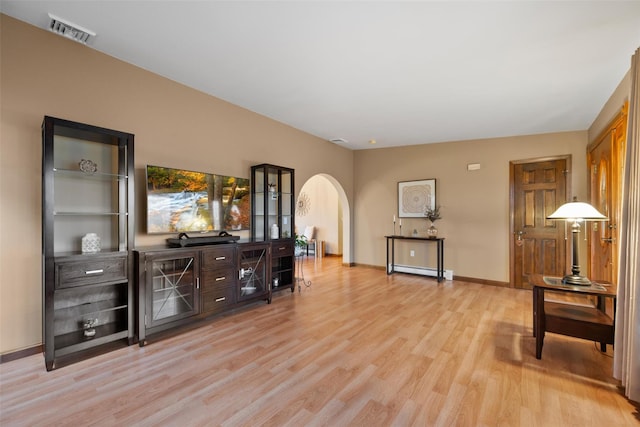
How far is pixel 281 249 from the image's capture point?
4.41 m

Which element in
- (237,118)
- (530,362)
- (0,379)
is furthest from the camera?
(237,118)

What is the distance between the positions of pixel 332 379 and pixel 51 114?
3270 mm

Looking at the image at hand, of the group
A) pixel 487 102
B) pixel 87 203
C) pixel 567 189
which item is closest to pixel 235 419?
pixel 87 203

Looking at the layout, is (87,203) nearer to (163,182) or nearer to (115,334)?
(163,182)

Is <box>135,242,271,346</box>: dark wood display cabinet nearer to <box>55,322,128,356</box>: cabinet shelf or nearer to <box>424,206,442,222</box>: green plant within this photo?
<box>55,322,128,356</box>: cabinet shelf

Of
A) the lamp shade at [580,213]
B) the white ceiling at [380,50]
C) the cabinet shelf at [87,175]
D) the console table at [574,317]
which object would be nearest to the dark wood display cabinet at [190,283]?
the cabinet shelf at [87,175]

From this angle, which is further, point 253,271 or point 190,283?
point 253,271

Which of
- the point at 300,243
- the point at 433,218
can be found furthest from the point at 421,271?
the point at 300,243

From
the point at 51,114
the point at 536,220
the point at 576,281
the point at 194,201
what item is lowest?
the point at 576,281

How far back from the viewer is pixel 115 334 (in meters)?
2.66

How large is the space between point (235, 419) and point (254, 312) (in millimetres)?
1933

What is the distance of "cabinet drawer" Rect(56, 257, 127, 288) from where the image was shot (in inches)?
92.4

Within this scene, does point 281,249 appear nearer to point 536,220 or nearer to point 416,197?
point 416,197

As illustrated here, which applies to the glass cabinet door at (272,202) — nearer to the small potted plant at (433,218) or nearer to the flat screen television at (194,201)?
the flat screen television at (194,201)
